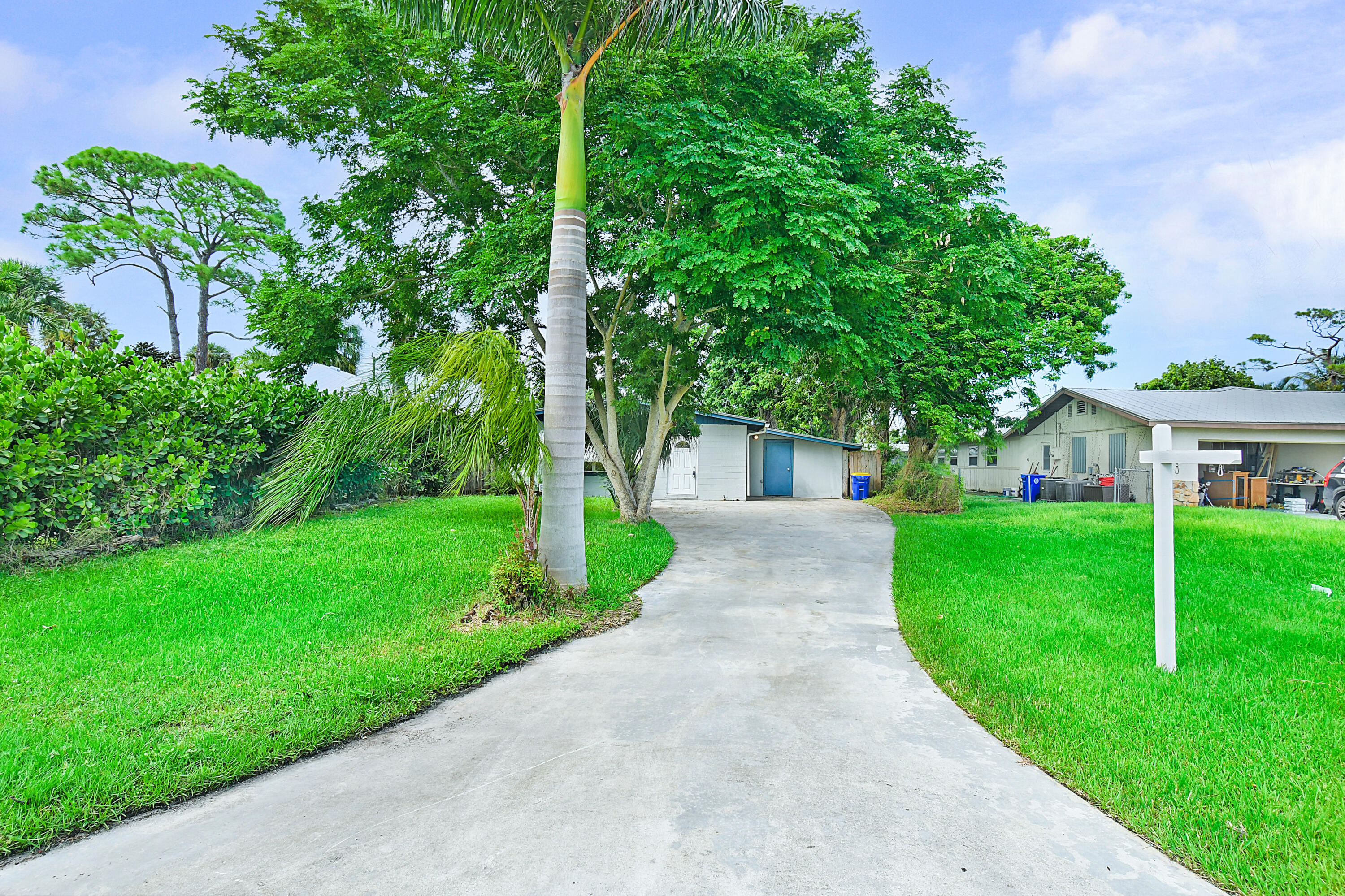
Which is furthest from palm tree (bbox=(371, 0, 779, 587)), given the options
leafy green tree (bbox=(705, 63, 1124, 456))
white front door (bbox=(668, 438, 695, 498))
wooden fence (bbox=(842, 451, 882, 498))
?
wooden fence (bbox=(842, 451, 882, 498))

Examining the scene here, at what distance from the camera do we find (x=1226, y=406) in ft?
65.6

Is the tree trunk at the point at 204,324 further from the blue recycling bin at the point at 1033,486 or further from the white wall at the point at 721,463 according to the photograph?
the blue recycling bin at the point at 1033,486

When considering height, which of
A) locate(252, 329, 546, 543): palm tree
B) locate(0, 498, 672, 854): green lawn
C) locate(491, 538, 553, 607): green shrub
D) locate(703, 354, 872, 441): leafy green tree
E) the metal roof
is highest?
locate(703, 354, 872, 441): leafy green tree

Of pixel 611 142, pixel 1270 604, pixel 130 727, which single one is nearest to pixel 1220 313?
pixel 1270 604

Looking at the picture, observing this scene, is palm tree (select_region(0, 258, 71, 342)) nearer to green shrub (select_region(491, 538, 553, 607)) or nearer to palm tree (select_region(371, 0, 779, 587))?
palm tree (select_region(371, 0, 779, 587))

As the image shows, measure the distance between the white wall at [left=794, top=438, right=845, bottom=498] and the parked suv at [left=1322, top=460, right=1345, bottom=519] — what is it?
13155mm

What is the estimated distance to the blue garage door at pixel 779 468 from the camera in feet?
80.3

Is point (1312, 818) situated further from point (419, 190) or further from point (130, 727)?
point (419, 190)

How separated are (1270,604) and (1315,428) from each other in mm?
Result: 16671

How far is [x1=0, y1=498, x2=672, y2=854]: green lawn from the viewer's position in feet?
10.2

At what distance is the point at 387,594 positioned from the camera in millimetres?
6652

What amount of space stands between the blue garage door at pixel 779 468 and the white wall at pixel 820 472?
1.17 ft

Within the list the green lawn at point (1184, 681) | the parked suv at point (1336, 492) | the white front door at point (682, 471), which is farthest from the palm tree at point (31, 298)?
the parked suv at point (1336, 492)

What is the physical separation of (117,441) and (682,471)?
16.2 m
